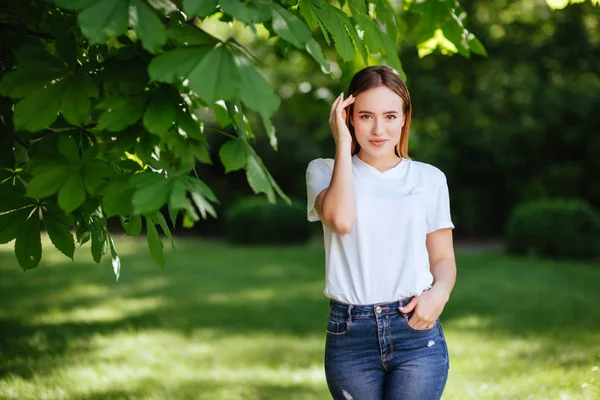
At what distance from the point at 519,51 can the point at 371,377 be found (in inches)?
679

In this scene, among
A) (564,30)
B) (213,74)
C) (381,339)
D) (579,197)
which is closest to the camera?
(213,74)

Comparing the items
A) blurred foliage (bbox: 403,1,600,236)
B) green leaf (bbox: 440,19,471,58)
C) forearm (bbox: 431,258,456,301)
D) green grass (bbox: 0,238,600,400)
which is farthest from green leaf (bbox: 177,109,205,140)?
blurred foliage (bbox: 403,1,600,236)

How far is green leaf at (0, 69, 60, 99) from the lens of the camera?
6.62ft

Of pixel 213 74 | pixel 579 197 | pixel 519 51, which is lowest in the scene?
pixel 579 197

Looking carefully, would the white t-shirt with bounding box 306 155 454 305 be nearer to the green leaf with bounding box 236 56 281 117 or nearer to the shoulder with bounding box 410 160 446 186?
the shoulder with bounding box 410 160 446 186

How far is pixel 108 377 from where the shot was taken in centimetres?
519

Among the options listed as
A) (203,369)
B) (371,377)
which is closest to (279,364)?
(203,369)

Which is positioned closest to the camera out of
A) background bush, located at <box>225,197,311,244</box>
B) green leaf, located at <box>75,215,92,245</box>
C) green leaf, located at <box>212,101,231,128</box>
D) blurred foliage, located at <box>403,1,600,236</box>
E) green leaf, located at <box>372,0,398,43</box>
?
green leaf, located at <box>75,215,92,245</box>

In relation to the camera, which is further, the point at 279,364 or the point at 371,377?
the point at 279,364

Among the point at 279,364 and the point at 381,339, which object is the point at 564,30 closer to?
the point at 279,364

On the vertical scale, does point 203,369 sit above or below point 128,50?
below

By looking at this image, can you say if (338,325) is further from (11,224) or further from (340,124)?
(11,224)

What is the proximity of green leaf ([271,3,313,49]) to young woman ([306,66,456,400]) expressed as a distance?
1.78ft

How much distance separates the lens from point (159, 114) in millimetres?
1981
